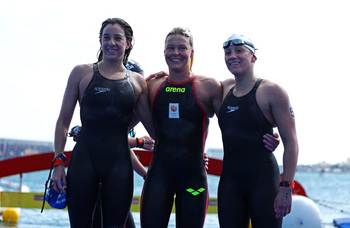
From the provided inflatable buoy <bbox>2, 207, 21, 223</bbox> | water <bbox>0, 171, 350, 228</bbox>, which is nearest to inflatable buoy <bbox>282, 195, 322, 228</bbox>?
water <bbox>0, 171, 350, 228</bbox>

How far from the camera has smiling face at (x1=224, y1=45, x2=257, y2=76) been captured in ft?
13.8

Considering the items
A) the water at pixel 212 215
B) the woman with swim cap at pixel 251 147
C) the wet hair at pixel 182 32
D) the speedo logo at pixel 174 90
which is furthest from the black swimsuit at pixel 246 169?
the water at pixel 212 215

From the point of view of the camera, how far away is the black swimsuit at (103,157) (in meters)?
4.12

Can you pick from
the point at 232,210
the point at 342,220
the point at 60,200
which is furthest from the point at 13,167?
the point at 342,220

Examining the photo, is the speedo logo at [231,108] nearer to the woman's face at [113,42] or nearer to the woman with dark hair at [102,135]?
the woman with dark hair at [102,135]

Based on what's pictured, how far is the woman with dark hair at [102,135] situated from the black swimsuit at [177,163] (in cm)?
24

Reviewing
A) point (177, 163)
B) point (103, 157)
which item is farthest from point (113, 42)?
point (177, 163)

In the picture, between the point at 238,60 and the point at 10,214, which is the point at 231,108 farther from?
the point at 10,214

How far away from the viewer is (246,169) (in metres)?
4.11

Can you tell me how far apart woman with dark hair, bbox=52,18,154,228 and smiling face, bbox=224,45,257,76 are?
0.98m

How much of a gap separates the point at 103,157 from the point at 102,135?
21cm

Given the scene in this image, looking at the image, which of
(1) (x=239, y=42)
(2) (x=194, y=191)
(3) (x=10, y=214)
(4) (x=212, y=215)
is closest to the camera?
(1) (x=239, y=42)

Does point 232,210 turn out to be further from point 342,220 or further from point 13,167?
point 342,220

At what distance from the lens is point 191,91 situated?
4504mm
